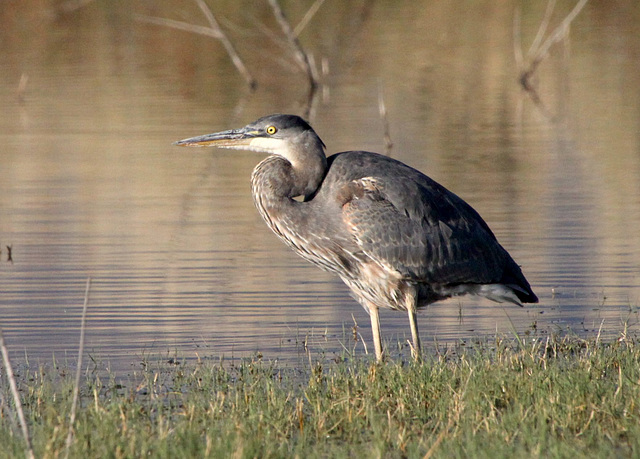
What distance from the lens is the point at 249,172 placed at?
15.4 meters

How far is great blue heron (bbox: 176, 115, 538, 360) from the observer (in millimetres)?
7090

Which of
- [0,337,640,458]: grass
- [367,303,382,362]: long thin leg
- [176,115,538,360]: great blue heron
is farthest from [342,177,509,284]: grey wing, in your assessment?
[0,337,640,458]: grass

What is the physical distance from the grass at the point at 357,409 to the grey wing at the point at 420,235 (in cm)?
55

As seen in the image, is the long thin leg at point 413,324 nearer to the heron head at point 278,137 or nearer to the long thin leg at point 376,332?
the long thin leg at point 376,332

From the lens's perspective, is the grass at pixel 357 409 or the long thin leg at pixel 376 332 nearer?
the grass at pixel 357 409

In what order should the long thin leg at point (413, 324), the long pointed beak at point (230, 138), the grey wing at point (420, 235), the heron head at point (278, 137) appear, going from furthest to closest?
the long pointed beak at point (230, 138)
the heron head at point (278, 137)
the grey wing at point (420, 235)
the long thin leg at point (413, 324)

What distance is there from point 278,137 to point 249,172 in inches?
315

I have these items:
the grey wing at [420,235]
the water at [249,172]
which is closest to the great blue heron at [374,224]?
the grey wing at [420,235]

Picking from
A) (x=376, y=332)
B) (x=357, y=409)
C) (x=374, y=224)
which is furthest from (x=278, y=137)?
(x=357, y=409)

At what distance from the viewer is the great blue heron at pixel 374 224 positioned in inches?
279

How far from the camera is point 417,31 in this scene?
34.8m

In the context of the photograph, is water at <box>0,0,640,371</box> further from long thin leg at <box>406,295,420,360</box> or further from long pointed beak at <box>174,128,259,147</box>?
long pointed beak at <box>174,128,259,147</box>

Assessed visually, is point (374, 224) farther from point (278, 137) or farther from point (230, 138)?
point (230, 138)

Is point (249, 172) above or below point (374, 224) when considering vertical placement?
below
